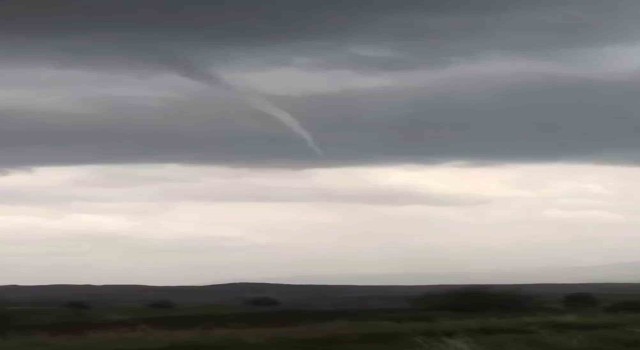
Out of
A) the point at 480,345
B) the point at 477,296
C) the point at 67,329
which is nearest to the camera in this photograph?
the point at 480,345

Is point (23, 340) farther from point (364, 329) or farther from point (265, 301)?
point (265, 301)

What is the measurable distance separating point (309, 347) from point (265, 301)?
87.8m

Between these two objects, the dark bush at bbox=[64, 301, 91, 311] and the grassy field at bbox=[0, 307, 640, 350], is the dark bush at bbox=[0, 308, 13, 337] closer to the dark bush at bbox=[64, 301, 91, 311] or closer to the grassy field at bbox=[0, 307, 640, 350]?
the grassy field at bbox=[0, 307, 640, 350]

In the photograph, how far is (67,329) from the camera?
191 ft

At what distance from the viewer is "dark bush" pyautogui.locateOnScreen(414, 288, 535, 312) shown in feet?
286

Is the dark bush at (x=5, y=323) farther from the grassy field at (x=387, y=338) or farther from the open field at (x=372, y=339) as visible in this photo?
the open field at (x=372, y=339)

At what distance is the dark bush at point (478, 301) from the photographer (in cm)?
8731

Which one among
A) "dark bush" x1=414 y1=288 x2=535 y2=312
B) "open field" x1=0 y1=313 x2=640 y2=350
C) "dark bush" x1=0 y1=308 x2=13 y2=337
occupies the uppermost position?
"dark bush" x1=414 y1=288 x2=535 y2=312

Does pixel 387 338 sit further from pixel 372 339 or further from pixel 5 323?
pixel 5 323

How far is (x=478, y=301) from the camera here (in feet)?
291

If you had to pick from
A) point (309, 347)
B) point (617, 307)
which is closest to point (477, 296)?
point (617, 307)

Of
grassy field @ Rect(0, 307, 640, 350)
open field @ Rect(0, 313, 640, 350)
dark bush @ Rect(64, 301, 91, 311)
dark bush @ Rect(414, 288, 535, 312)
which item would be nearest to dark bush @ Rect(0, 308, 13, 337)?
grassy field @ Rect(0, 307, 640, 350)

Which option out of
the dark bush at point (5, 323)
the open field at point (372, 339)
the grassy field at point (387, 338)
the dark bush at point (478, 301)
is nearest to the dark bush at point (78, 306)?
the dark bush at point (5, 323)

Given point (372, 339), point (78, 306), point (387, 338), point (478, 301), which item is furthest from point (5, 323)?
point (78, 306)
